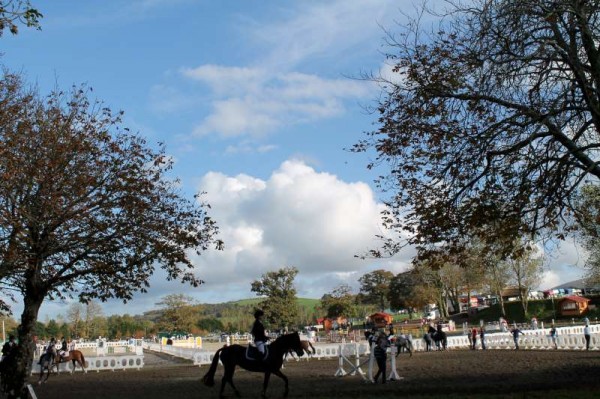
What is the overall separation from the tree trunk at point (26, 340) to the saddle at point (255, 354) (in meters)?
7.55

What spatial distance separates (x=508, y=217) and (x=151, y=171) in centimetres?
1335

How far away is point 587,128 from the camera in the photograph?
1310cm

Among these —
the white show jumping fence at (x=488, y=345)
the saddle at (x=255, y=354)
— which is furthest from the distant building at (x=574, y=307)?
the saddle at (x=255, y=354)

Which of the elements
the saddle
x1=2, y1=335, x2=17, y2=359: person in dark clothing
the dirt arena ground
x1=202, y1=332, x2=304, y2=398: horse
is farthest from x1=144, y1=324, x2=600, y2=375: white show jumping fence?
the saddle

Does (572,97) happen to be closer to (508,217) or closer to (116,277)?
(508,217)

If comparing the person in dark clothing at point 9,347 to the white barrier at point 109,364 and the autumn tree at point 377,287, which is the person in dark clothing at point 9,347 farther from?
the autumn tree at point 377,287

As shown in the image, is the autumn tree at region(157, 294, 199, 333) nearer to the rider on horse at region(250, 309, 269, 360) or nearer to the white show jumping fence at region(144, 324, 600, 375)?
the white show jumping fence at region(144, 324, 600, 375)

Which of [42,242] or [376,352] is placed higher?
[42,242]

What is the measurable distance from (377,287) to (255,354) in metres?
108

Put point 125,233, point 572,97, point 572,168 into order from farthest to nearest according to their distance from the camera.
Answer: point 125,233 → point 572,168 → point 572,97

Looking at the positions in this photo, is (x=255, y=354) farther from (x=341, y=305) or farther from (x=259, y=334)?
(x=341, y=305)

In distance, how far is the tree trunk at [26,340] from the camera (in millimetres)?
18803

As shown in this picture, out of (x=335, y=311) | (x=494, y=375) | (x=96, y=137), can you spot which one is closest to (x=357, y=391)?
(x=494, y=375)

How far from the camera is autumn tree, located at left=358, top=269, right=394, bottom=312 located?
121 metres
